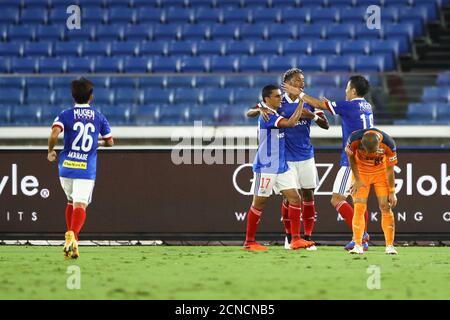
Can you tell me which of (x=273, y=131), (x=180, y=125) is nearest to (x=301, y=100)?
(x=273, y=131)

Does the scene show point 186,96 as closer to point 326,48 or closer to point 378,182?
point 326,48

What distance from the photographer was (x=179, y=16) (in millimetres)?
20734

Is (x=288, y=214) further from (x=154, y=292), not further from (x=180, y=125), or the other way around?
(x=154, y=292)

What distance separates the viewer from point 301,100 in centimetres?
1134

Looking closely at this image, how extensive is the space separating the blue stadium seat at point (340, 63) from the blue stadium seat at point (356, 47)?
477mm

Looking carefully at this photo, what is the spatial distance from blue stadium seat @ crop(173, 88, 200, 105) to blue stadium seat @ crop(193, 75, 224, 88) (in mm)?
165

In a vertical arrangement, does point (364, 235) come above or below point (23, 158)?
below

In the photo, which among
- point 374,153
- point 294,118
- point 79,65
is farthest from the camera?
point 79,65

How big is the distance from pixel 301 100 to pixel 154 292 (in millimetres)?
4298

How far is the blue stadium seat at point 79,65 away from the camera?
19.2 m

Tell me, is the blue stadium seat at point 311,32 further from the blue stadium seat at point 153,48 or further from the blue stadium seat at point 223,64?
the blue stadium seat at point 153,48

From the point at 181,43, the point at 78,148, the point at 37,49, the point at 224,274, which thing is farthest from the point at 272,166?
the point at 37,49

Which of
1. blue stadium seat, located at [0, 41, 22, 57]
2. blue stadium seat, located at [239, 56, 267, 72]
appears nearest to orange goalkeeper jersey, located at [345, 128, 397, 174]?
blue stadium seat, located at [239, 56, 267, 72]

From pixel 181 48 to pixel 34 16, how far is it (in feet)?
12.2
